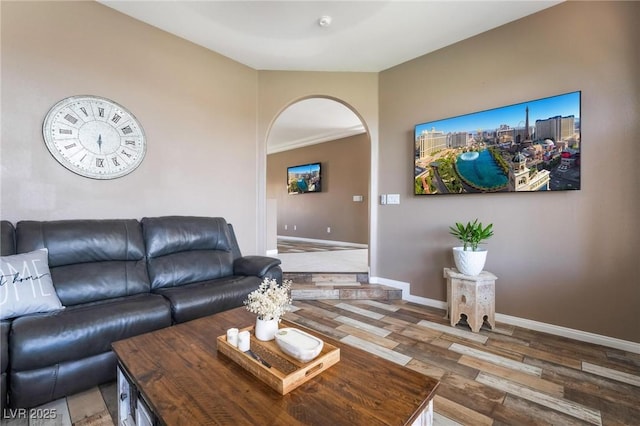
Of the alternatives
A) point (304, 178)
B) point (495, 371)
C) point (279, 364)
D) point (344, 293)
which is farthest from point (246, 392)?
point (304, 178)

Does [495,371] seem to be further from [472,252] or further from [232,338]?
[232,338]

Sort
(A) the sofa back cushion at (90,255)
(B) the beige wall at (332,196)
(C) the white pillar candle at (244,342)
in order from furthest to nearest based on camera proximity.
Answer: (B) the beige wall at (332,196), (A) the sofa back cushion at (90,255), (C) the white pillar candle at (244,342)

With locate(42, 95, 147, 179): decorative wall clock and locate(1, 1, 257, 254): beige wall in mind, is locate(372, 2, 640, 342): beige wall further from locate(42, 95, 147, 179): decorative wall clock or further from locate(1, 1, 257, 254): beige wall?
locate(42, 95, 147, 179): decorative wall clock

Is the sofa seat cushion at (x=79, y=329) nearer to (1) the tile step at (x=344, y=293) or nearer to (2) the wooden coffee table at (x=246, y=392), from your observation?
(2) the wooden coffee table at (x=246, y=392)

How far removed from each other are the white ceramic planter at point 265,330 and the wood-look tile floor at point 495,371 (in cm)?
93

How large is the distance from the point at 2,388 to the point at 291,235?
675 centimetres

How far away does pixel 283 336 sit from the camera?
1.28 metres

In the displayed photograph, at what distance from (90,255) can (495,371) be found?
3.05 meters

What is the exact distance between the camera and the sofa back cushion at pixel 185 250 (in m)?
2.41

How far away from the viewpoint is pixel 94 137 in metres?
2.47

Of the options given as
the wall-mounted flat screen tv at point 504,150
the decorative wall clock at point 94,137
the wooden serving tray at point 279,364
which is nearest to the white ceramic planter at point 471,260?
the wall-mounted flat screen tv at point 504,150

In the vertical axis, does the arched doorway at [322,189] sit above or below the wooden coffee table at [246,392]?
above

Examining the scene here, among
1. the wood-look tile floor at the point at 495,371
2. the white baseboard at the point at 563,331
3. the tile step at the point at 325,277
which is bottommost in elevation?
the wood-look tile floor at the point at 495,371

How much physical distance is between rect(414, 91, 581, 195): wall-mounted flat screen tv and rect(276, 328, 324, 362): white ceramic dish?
241 centimetres
